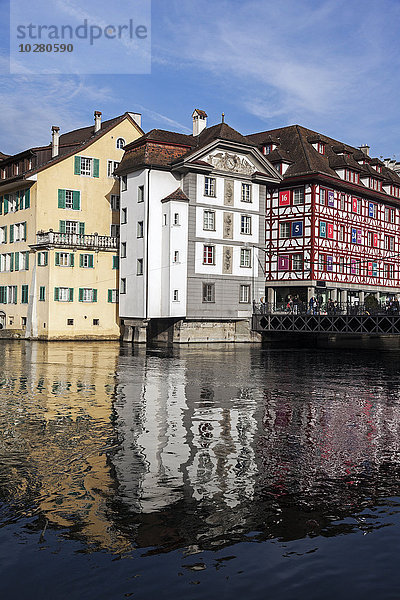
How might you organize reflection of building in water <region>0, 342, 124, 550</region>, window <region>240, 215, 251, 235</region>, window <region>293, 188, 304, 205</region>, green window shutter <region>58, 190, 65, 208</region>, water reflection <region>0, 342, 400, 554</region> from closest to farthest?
water reflection <region>0, 342, 400, 554</region> < reflection of building in water <region>0, 342, 124, 550</region> < window <region>240, 215, 251, 235</region> < green window shutter <region>58, 190, 65, 208</region> < window <region>293, 188, 304, 205</region>

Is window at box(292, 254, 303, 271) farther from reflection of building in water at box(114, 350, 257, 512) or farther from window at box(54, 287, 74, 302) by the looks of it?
reflection of building in water at box(114, 350, 257, 512)

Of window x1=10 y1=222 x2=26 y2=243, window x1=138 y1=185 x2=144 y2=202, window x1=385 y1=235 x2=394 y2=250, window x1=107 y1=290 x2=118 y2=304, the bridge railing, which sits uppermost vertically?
window x1=138 y1=185 x2=144 y2=202

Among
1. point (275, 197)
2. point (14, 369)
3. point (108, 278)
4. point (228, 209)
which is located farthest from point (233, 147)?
point (14, 369)

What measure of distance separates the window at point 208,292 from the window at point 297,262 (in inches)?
367

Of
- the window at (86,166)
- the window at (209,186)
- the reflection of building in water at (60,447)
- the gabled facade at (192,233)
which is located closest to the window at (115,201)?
the window at (86,166)

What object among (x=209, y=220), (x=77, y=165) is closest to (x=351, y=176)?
(x=209, y=220)

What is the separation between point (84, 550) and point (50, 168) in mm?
46448

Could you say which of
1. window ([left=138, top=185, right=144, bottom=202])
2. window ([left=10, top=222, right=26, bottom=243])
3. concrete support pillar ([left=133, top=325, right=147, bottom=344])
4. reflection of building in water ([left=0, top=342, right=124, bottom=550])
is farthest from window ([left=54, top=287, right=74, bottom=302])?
reflection of building in water ([left=0, top=342, right=124, bottom=550])

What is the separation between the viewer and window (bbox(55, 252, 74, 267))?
4876 cm

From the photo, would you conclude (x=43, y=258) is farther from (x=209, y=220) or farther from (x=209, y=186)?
(x=209, y=186)

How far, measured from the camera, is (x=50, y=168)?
167 ft

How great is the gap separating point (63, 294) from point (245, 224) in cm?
1472

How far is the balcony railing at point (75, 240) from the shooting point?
48594mm

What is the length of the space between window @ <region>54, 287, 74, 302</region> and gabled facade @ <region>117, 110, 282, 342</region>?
3926 millimetres
